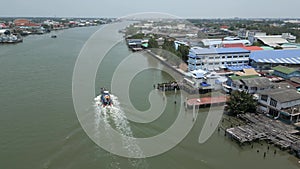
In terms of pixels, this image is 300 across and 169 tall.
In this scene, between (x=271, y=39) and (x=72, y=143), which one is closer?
(x=72, y=143)

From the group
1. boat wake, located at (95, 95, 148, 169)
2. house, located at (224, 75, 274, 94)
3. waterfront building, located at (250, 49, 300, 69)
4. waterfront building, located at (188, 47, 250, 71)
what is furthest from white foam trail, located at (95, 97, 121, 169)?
waterfront building, located at (250, 49, 300, 69)

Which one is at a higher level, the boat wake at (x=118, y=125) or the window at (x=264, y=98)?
the window at (x=264, y=98)

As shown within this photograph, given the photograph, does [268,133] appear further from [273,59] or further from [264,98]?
[273,59]

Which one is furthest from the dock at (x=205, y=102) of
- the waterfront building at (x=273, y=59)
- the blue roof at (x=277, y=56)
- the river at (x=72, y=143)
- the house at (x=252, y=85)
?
the blue roof at (x=277, y=56)

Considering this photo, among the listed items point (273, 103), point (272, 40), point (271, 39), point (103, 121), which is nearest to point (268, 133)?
point (273, 103)

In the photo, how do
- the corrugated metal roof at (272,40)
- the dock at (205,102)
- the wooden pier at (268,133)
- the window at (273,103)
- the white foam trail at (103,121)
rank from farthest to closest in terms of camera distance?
the corrugated metal roof at (272,40) → the dock at (205,102) → the window at (273,103) → the wooden pier at (268,133) → the white foam trail at (103,121)

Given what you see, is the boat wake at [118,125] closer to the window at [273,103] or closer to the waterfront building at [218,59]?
the window at [273,103]

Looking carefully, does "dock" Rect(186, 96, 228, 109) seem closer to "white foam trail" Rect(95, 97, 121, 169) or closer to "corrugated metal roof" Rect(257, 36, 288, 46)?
"white foam trail" Rect(95, 97, 121, 169)

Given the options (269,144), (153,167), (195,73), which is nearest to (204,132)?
(269,144)
